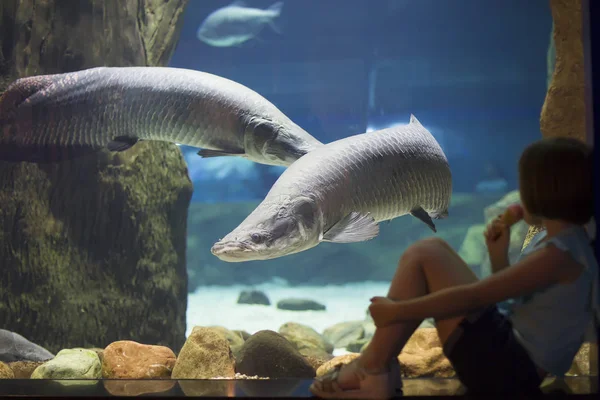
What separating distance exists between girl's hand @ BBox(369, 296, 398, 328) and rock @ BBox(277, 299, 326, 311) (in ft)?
10.1

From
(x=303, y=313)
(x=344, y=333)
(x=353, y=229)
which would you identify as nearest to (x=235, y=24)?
(x=303, y=313)

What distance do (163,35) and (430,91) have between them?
4.45m

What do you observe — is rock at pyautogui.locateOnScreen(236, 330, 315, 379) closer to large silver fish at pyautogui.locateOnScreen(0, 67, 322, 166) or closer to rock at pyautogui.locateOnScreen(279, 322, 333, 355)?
rock at pyautogui.locateOnScreen(279, 322, 333, 355)

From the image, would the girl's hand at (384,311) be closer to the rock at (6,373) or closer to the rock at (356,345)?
the rock at (356,345)

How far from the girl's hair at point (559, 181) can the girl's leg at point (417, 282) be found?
0.33 m

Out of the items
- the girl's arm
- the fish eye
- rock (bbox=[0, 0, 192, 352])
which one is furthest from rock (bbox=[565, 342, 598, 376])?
rock (bbox=[0, 0, 192, 352])

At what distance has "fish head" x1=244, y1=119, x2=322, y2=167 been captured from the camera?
3.09m

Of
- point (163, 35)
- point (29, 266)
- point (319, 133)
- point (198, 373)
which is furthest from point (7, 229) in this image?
point (319, 133)

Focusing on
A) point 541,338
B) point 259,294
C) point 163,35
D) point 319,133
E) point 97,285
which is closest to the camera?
point 541,338

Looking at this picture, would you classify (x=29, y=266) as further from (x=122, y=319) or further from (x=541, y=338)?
(x=541, y=338)

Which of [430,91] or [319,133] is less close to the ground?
[430,91]

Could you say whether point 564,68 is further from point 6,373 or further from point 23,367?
point 23,367

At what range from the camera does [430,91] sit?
25.0ft

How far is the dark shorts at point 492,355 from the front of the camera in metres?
1.54
